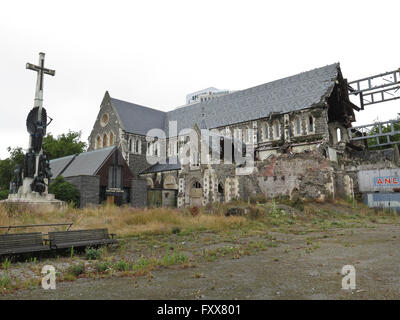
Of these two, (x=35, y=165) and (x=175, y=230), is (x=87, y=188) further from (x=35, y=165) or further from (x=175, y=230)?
(x=175, y=230)

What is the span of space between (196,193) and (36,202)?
13.6m

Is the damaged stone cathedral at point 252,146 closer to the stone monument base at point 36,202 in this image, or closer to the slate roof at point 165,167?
the slate roof at point 165,167

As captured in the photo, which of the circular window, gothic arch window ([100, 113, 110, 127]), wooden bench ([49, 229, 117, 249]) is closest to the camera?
wooden bench ([49, 229, 117, 249])

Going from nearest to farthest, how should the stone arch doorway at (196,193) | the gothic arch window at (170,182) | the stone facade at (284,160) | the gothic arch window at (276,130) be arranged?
the stone facade at (284,160)
the stone arch doorway at (196,193)
the gothic arch window at (276,130)
the gothic arch window at (170,182)

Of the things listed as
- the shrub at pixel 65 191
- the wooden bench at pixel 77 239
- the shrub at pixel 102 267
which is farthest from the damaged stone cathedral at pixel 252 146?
the shrub at pixel 102 267

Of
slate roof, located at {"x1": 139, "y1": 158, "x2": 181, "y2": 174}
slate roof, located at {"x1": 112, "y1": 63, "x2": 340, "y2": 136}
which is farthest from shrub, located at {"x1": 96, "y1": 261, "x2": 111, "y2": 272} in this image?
slate roof, located at {"x1": 112, "y1": 63, "x2": 340, "y2": 136}

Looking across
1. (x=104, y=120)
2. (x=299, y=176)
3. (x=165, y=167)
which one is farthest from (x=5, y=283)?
(x=104, y=120)

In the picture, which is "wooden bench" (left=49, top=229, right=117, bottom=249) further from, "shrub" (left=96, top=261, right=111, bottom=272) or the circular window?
the circular window

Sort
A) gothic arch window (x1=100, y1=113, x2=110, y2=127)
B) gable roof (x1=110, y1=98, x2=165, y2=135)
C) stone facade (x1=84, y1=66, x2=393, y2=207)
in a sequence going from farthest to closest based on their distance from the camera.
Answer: gothic arch window (x1=100, y1=113, x2=110, y2=127), gable roof (x1=110, y1=98, x2=165, y2=135), stone facade (x1=84, y1=66, x2=393, y2=207)

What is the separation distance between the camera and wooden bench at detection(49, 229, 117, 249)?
8328mm

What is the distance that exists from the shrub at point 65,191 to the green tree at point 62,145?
24.9 metres

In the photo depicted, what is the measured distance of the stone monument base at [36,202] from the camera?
14773 millimetres
